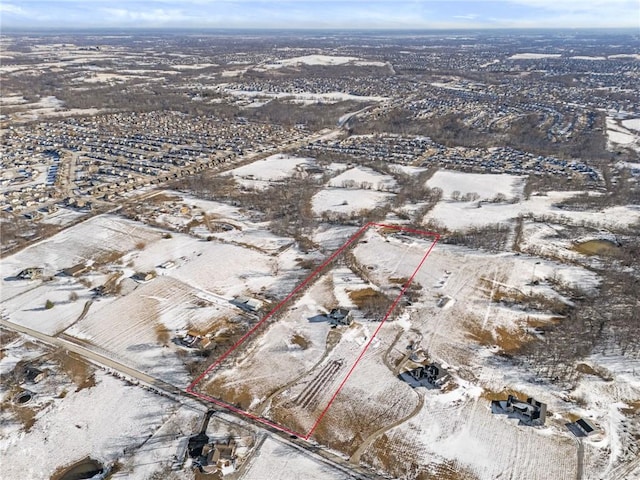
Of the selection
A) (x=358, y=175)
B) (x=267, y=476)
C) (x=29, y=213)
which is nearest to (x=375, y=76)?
(x=358, y=175)

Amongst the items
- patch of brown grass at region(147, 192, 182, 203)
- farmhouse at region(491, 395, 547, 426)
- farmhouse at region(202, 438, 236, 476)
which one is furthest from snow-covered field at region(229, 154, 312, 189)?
farmhouse at region(491, 395, 547, 426)

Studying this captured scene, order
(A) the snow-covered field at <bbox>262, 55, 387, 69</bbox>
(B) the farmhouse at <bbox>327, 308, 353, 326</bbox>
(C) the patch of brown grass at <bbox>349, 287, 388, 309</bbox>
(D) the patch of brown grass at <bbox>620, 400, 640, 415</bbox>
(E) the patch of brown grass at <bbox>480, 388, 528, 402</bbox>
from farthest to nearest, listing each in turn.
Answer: (A) the snow-covered field at <bbox>262, 55, 387, 69</bbox> < (C) the patch of brown grass at <bbox>349, 287, 388, 309</bbox> < (B) the farmhouse at <bbox>327, 308, 353, 326</bbox> < (E) the patch of brown grass at <bbox>480, 388, 528, 402</bbox> < (D) the patch of brown grass at <bbox>620, 400, 640, 415</bbox>

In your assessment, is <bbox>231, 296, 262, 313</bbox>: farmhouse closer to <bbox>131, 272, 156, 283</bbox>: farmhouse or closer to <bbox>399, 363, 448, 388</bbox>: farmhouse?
<bbox>131, 272, 156, 283</bbox>: farmhouse

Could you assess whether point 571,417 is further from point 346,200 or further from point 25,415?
point 346,200

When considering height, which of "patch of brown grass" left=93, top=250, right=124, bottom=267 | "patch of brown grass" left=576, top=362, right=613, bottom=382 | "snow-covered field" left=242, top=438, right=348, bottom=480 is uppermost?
"patch of brown grass" left=576, top=362, right=613, bottom=382

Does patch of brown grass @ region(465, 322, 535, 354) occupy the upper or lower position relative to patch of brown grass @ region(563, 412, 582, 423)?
lower

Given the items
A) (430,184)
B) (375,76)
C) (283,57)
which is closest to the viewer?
(430,184)

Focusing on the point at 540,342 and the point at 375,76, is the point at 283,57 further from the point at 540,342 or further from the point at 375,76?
the point at 540,342
